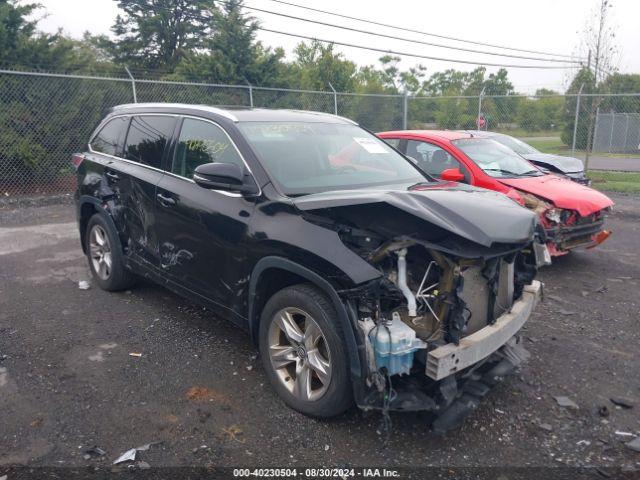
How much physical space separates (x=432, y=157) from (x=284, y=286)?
438 centimetres

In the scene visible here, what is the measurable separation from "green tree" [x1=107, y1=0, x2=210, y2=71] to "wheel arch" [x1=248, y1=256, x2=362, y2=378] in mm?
21507

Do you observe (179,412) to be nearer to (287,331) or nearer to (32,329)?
(287,331)

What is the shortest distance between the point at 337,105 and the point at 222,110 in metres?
11.3

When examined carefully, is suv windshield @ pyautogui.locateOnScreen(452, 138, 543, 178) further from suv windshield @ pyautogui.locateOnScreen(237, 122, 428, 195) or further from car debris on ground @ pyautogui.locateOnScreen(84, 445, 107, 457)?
car debris on ground @ pyautogui.locateOnScreen(84, 445, 107, 457)

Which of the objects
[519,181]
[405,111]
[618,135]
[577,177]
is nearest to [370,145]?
[519,181]

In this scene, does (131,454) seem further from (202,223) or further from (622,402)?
(622,402)

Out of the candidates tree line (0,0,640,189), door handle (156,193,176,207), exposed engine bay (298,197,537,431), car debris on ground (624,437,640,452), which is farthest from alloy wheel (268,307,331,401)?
tree line (0,0,640,189)

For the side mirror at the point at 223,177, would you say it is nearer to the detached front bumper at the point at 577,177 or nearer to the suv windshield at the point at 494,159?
the suv windshield at the point at 494,159

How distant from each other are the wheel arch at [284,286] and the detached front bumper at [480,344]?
42cm

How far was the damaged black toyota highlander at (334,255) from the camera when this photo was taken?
2.82 metres

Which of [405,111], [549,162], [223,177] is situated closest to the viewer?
[223,177]

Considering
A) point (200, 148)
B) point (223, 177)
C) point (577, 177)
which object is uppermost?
point (200, 148)

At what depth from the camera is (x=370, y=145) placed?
4516 mm

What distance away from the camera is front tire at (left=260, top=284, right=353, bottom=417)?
296 cm
